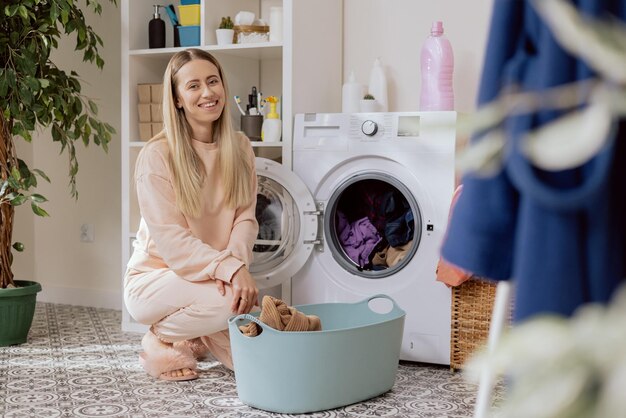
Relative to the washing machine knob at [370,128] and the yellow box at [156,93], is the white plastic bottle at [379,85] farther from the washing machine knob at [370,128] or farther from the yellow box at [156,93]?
the yellow box at [156,93]

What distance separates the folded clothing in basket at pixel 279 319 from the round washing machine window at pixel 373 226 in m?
0.57

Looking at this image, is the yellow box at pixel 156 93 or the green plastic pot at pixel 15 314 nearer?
the green plastic pot at pixel 15 314

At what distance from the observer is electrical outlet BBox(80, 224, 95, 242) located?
13.6ft

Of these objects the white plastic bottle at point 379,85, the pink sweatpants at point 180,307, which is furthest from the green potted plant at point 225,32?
the pink sweatpants at point 180,307

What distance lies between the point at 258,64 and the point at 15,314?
149 centimetres

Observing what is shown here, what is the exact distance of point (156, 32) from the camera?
11.3 feet

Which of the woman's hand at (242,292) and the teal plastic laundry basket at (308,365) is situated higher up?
the woman's hand at (242,292)

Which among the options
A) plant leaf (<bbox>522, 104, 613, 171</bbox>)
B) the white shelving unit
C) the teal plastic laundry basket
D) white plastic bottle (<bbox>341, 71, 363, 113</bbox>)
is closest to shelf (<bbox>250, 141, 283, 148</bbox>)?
the white shelving unit

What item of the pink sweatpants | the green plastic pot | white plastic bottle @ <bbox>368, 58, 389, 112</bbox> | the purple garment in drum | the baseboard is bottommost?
the baseboard

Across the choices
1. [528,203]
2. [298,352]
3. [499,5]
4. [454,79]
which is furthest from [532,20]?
[454,79]

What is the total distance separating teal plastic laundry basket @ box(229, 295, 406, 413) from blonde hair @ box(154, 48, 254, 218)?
0.58m

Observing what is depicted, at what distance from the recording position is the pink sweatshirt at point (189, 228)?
8.68 ft

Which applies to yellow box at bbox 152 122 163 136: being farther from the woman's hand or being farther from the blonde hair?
the woman's hand

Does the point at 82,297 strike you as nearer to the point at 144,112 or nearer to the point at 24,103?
the point at 144,112
